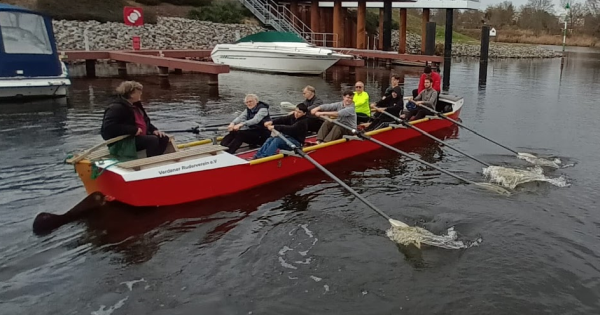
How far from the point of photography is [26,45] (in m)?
14.9

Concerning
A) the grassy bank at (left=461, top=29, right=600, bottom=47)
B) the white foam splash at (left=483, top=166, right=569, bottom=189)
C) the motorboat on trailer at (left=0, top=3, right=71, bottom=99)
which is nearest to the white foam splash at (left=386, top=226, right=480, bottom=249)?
the white foam splash at (left=483, top=166, right=569, bottom=189)

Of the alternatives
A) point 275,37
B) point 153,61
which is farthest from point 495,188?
point 275,37

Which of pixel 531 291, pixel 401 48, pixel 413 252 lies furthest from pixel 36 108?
pixel 401 48

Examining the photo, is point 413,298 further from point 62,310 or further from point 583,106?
point 583,106

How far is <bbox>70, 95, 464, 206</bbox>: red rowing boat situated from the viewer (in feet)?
23.5

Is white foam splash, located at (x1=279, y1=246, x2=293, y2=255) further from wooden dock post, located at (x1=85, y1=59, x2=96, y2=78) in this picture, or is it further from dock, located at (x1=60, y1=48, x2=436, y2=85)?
wooden dock post, located at (x1=85, y1=59, x2=96, y2=78)

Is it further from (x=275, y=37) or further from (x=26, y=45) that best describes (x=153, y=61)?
(x=26, y=45)

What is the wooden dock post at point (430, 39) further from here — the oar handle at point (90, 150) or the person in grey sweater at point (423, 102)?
the oar handle at point (90, 150)

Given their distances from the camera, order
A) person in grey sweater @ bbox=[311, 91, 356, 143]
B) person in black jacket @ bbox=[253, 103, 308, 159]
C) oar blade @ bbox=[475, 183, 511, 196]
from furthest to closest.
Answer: person in grey sweater @ bbox=[311, 91, 356, 143]
person in black jacket @ bbox=[253, 103, 308, 159]
oar blade @ bbox=[475, 183, 511, 196]

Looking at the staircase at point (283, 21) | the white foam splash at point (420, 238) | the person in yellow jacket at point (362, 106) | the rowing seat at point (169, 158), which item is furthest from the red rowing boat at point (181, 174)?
the staircase at point (283, 21)

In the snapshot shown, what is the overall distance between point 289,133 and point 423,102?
503 centimetres

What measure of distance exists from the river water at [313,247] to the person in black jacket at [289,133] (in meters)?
0.63

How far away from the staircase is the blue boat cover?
59.7 feet

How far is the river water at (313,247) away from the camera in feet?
17.7
